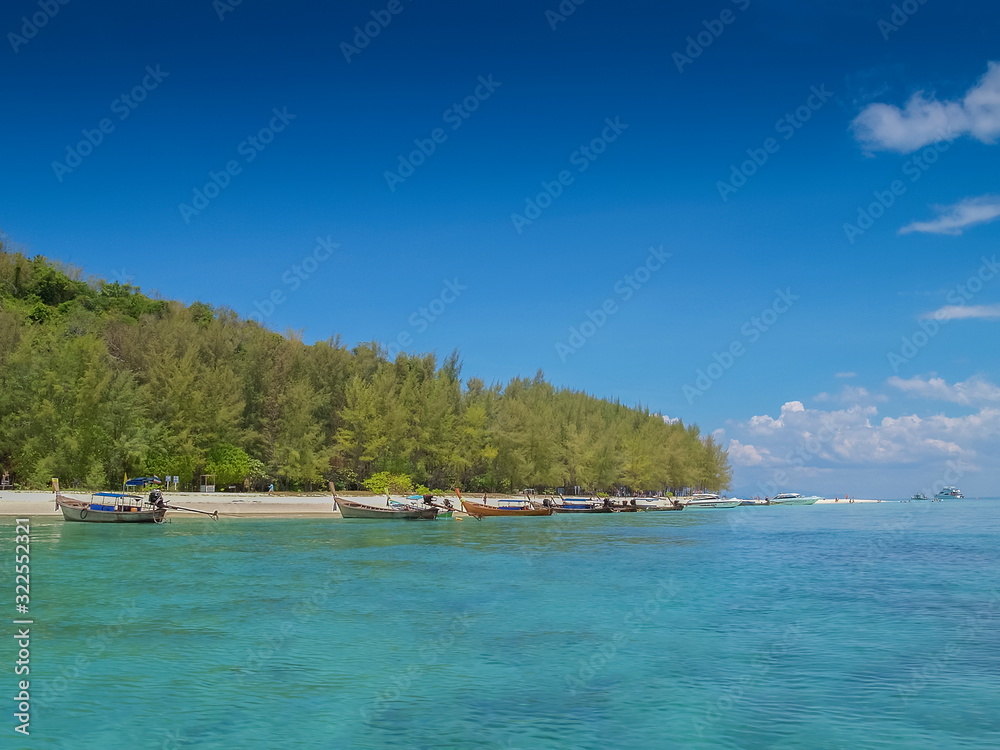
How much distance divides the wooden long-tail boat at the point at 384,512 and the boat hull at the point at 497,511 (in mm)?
5753

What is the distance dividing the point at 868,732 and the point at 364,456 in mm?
67477

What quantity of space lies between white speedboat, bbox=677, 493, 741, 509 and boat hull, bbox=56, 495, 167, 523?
319ft

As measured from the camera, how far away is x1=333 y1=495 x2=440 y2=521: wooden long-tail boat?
61578 mm

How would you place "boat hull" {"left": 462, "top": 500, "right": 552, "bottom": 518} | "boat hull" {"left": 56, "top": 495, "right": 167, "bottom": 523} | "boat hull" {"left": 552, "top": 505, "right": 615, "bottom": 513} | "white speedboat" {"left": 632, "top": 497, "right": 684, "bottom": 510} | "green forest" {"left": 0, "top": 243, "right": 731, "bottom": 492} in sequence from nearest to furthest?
"boat hull" {"left": 56, "top": 495, "right": 167, "bottom": 523} < "green forest" {"left": 0, "top": 243, "right": 731, "bottom": 492} < "boat hull" {"left": 462, "top": 500, "right": 552, "bottom": 518} < "boat hull" {"left": 552, "top": 505, "right": 615, "bottom": 513} < "white speedboat" {"left": 632, "top": 497, "right": 684, "bottom": 510}

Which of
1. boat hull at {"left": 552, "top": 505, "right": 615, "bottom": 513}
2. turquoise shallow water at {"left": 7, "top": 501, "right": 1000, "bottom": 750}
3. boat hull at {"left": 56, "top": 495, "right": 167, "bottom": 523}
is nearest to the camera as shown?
turquoise shallow water at {"left": 7, "top": 501, "right": 1000, "bottom": 750}

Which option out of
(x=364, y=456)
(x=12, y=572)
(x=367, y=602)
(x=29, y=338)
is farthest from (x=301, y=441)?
(x=367, y=602)

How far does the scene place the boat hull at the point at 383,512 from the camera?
202 feet

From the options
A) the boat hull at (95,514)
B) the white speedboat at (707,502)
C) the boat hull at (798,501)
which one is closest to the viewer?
Answer: the boat hull at (95,514)

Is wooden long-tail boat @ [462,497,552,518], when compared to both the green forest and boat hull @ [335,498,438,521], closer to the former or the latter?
boat hull @ [335,498,438,521]

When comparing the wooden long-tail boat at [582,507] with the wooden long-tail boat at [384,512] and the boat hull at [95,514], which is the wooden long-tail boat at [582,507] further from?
the boat hull at [95,514]

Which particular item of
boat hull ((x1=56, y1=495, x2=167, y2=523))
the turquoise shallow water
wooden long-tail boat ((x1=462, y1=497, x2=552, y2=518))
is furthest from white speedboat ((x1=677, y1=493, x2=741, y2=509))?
the turquoise shallow water

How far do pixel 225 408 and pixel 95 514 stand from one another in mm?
21496

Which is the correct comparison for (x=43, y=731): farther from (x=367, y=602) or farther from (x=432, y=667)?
(x=367, y=602)

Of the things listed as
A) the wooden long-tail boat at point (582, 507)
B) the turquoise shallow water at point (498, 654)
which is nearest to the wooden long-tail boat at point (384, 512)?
the wooden long-tail boat at point (582, 507)
